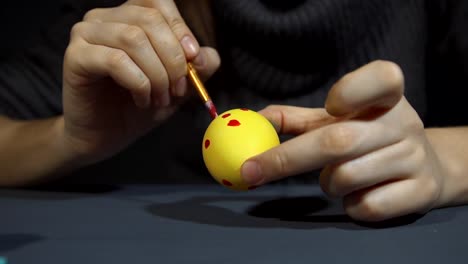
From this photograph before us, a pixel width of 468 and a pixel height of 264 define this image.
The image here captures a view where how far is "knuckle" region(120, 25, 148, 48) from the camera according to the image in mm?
684

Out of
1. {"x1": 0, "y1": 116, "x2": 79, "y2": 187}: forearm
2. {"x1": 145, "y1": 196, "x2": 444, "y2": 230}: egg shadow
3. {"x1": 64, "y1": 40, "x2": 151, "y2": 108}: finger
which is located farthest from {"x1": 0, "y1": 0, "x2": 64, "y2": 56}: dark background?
{"x1": 145, "y1": 196, "x2": 444, "y2": 230}: egg shadow

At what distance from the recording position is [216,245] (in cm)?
54

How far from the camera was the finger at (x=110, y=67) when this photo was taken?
69cm

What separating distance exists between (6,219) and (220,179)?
24 cm

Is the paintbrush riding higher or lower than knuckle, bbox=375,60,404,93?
lower

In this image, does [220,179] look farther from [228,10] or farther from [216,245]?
[228,10]

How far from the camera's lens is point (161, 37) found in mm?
685

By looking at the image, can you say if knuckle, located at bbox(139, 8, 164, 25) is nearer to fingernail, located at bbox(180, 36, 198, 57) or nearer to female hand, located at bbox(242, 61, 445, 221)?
fingernail, located at bbox(180, 36, 198, 57)

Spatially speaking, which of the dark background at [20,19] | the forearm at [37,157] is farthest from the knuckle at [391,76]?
the dark background at [20,19]

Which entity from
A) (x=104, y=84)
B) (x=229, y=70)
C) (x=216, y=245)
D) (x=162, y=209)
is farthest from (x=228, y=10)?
(x=216, y=245)

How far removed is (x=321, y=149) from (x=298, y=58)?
42cm

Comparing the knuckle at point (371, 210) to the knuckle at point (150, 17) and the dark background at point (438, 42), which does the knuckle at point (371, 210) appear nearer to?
the knuckle at point (150, 17)

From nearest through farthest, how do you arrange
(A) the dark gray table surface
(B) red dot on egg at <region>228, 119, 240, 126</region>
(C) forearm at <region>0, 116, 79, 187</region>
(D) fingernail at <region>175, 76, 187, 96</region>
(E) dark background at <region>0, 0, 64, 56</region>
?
→ (A) the dark gray table surface, (B) red dot on egg at <region>228, 119, 240, 126</region>, (D) fingernail at <region>175, 76, 187, 96</region>, (C) forearm at <region>0, 116, 79, 187</region>, (E) dark background at <region>0, 0, 64, 56</region>

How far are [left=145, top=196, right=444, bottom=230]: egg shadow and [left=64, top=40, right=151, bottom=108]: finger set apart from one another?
0.45 ft
